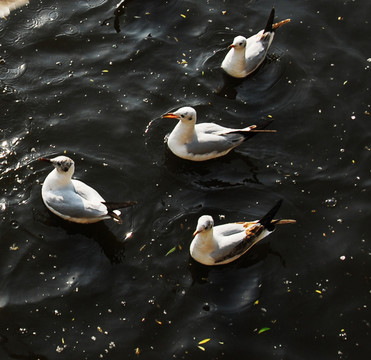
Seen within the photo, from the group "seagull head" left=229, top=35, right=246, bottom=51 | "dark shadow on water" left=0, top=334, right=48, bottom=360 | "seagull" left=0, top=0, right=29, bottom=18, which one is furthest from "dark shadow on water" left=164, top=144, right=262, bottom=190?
"seagull" left=0, top=0, right=29, bottom=18

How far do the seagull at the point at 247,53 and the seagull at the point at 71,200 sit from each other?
11.7 ft

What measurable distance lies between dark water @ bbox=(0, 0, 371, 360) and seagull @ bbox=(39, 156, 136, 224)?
32 cm

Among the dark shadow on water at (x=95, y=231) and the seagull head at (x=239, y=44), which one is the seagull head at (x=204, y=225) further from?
the seagull head at (x=239, y=44)

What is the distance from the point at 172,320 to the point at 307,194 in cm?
292

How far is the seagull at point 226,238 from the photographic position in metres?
7.93

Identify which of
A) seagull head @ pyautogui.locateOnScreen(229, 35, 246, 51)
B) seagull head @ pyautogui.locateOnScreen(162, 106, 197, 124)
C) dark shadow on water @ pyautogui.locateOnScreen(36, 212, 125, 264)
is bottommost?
dark shadow on water @ pyautogui.locateOnScreen(36, 212, 125, 264)

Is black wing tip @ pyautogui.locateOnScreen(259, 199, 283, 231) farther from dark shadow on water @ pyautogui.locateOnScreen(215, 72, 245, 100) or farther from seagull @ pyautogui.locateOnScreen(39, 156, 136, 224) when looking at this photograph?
dark shadow on water @ pyautogui.locateOnScreen(215, 72, 245, 100)

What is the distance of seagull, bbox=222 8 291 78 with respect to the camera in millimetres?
10477

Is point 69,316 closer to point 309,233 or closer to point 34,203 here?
point 34,203

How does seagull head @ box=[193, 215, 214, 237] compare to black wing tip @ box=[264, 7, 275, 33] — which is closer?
seagull head @ box=[193, 215, 214, 237]

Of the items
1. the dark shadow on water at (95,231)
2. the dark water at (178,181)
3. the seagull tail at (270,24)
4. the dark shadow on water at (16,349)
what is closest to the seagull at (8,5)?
the dark water at (178,181)

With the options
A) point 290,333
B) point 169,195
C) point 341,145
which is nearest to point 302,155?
point 341,145

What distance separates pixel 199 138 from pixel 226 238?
188 centimetres

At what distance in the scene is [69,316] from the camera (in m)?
7.72
